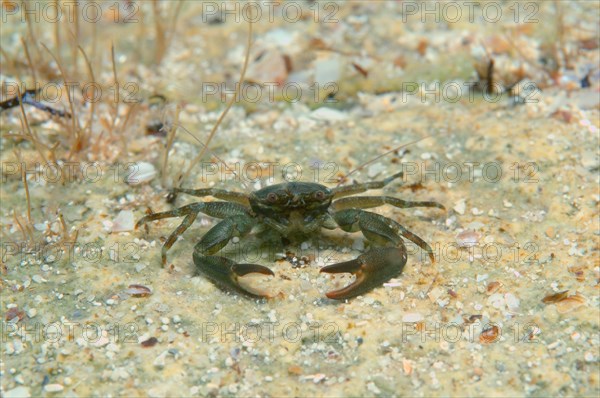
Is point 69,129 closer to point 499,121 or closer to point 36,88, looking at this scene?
point 36,88

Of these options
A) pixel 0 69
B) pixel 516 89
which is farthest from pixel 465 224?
pixel 0 69

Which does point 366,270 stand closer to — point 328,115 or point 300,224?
point 300,224

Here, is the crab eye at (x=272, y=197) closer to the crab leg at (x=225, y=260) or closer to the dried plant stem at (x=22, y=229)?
the crab leg at (x=225, y=260)

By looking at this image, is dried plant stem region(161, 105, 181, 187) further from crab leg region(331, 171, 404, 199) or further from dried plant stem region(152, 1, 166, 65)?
dried plant stem region(152, 1, 166, 65)

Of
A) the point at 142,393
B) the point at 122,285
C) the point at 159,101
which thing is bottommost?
the point at 142,393

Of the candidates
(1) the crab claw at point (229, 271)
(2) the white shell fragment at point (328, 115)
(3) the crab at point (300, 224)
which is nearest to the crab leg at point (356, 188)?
(3) the crab at point (300, 224)

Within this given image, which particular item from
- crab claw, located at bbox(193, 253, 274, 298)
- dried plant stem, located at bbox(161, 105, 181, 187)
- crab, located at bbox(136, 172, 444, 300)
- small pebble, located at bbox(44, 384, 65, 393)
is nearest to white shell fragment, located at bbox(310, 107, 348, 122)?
crab, located at bbox(136, 172, 444, 300)
